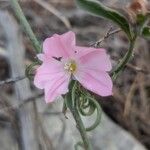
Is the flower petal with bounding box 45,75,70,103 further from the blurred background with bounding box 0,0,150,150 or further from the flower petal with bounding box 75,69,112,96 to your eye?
the blurred background with bounding box 0,0,150,150

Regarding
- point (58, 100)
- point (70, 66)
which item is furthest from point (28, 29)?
point (58, 100)

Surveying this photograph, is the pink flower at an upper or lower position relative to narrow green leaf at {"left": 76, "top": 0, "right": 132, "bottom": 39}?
lower

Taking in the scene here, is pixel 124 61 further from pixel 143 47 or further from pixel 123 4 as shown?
pixel 143 47

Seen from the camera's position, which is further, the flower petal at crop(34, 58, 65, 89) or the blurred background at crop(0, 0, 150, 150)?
the blurred background at crop(0, 0, 150, 150)

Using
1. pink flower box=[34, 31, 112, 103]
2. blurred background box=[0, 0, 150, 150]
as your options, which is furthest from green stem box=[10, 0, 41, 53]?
blurred background box=[0, 0, 150, 150]

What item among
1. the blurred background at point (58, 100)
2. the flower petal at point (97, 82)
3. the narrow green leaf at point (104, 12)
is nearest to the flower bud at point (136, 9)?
the narrow green leaf at point (104, 12)

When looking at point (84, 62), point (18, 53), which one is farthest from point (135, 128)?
point (84, 62)

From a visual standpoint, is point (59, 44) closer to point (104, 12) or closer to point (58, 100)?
point (104, 12)
